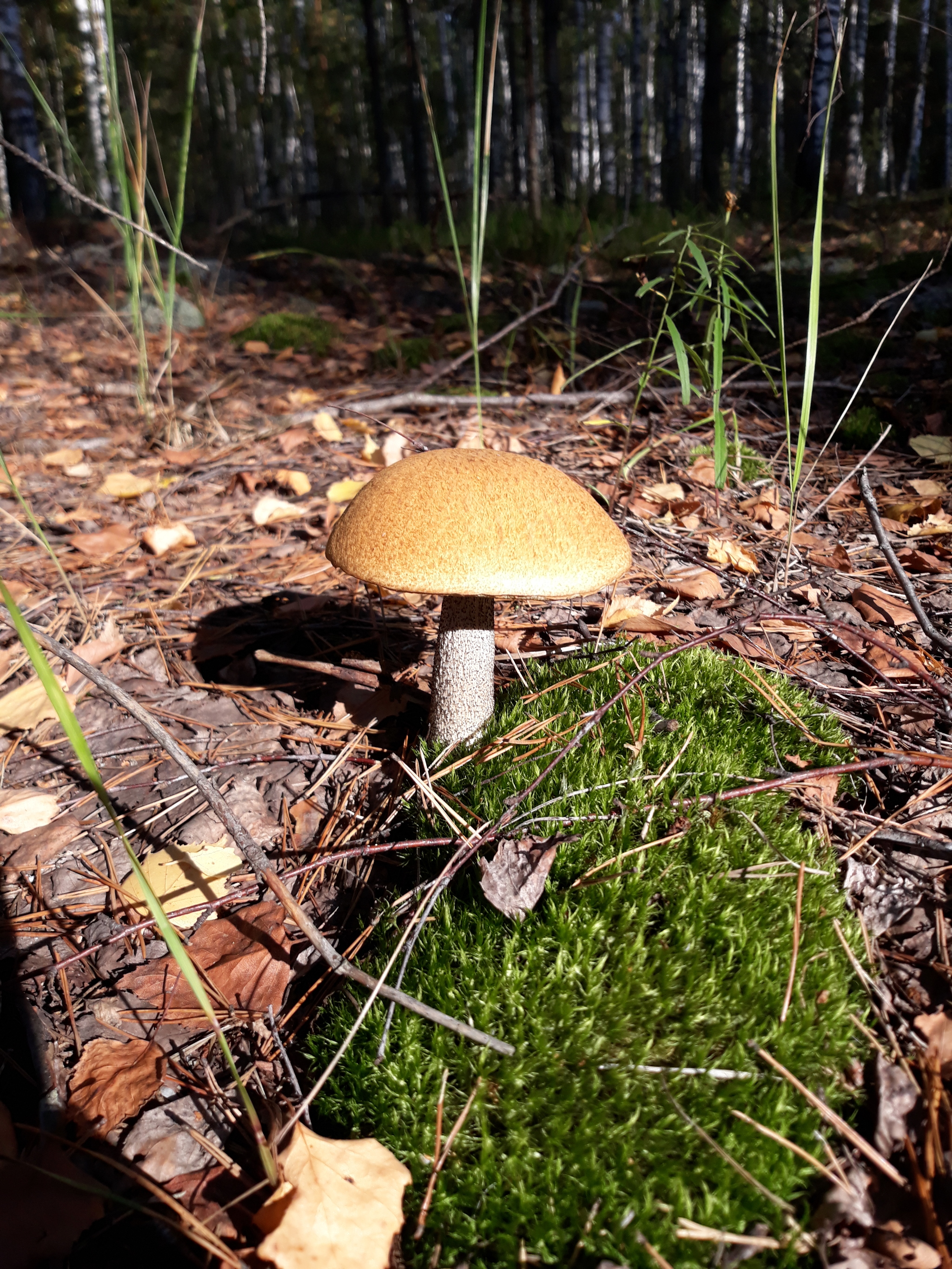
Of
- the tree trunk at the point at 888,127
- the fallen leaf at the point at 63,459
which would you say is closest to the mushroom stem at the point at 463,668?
the fallen leaf at the point at 63,459

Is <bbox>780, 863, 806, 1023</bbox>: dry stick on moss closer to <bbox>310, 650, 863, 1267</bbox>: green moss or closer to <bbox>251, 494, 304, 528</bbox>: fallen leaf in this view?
<bbox>310, 650, 863, 1267</bbox>: green moss

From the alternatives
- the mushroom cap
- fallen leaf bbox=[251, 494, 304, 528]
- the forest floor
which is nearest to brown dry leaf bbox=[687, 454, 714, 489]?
the forest floor

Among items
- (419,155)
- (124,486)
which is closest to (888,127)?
(419,155)

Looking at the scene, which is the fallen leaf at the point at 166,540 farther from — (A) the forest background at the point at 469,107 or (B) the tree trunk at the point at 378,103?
(B) the tree trunk at the point at 378,103

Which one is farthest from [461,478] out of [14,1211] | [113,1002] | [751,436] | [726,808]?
[751,436]

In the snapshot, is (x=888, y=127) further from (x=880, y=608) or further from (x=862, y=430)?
(x=880, y=608)

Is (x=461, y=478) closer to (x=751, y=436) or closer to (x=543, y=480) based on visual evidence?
(x=543, y=480)
